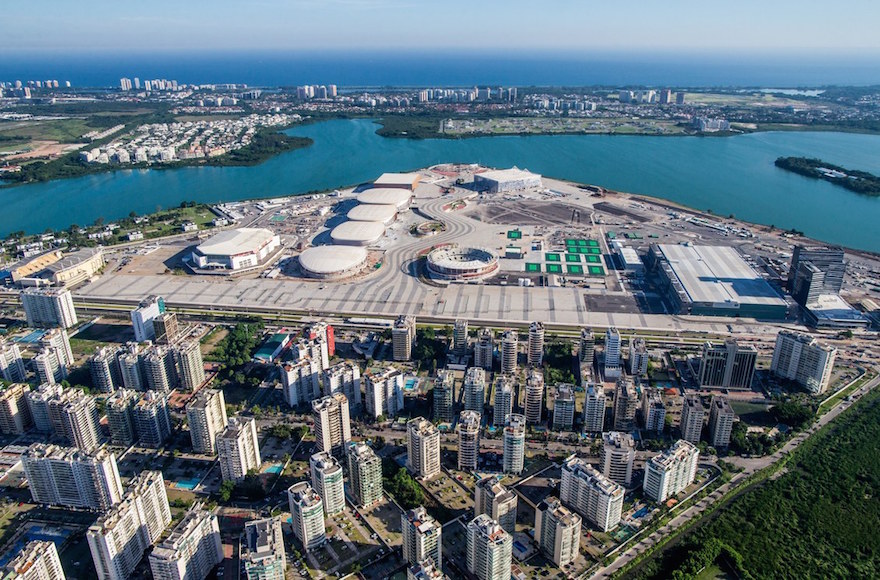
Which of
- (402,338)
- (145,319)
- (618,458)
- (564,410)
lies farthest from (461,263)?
(618,458)

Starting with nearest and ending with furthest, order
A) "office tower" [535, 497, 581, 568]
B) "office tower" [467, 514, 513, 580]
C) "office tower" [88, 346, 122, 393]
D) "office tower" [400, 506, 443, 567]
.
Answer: "office tower" [467, 514, 513, 580], "office tower" [400, 506, 443, 567], "office tower" [535, 497, 581, 568], "office tower" [88, 346, 122, 393]

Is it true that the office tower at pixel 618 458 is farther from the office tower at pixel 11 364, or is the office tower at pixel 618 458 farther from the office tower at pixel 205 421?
the office tower at pixel 11 364

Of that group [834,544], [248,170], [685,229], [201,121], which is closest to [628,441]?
[834,544]

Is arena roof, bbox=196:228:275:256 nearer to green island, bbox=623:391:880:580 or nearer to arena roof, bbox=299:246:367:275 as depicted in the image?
arena roof, bbox=299:246:367:275

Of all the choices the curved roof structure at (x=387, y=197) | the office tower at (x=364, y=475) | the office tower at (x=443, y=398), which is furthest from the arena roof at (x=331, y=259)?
the office tower at (x=364, y=475)

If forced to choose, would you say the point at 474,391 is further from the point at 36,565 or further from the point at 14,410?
the point at 14,410

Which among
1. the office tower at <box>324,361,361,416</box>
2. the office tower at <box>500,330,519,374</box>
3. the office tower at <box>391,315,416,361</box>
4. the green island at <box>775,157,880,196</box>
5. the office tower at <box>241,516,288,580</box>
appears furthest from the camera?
the green island at <box>775,157,880,196</box>

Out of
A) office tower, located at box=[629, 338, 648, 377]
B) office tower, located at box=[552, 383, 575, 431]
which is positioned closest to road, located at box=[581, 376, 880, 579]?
office tower, located at box=[552, 383, 575, 431]
